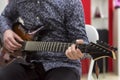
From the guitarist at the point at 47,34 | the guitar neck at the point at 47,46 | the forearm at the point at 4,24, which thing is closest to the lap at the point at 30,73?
the guitarist at the point at 47,34

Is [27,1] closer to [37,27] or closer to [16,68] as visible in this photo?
[37,27]

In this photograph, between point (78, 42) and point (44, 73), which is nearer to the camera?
point (78, 42)

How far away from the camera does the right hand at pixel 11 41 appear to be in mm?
1402

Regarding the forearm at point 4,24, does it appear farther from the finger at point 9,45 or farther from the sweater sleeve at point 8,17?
the finger at point 9,45

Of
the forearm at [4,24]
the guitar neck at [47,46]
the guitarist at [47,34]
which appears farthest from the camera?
the forearm at [4,24]

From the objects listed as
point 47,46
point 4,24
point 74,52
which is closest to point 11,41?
point 4,24

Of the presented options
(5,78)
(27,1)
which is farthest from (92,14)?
(5,78)

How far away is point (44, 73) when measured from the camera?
1328mm

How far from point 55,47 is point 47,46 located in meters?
0.06

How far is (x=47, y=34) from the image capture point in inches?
54.6

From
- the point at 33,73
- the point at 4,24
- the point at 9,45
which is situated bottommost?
the point at 33,73

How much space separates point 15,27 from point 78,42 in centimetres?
50

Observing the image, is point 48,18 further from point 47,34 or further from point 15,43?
point 15,43

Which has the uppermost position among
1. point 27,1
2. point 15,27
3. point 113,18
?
point 27,1
